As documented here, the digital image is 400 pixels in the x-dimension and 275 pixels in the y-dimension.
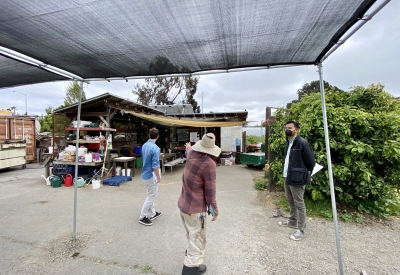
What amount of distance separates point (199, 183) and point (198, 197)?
15 cm

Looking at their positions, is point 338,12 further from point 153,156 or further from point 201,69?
point 153,156

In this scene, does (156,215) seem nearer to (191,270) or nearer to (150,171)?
(150,171)

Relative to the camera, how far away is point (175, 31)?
1.77m

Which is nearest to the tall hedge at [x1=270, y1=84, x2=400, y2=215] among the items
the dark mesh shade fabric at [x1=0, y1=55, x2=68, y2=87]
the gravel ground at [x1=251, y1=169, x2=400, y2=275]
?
the gravel ground at [x1=251, y1=169, x2=400, y2=275]

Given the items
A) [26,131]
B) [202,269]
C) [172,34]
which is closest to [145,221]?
[202,269]

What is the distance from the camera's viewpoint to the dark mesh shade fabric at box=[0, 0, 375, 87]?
4.81ft

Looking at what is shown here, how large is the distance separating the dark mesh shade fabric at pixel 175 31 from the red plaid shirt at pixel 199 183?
113 centimetres

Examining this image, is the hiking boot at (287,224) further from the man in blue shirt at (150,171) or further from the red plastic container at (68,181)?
the red plastic container at (68,181)

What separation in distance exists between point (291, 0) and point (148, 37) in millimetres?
1206

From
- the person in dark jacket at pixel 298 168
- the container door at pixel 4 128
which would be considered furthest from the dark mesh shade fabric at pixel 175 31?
the container door at pixel 4 128

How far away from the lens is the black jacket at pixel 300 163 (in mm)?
2998

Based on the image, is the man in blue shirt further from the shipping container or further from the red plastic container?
the shipping container

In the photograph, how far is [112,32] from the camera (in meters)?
1.80

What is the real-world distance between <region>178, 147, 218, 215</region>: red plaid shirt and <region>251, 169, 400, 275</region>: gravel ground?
1.17 metres
